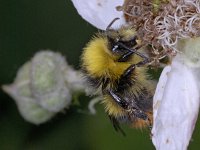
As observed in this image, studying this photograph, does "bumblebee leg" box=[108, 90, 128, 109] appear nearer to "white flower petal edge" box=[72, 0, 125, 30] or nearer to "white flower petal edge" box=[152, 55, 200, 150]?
"white flower petal edge" box=[152, 55, 200, 150]

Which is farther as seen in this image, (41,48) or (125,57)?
(41,48)

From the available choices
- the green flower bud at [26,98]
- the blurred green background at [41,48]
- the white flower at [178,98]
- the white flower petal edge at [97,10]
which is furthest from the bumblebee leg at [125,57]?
the blurred green background at [41,48]

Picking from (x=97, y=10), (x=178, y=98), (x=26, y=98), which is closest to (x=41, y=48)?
(x=26, y=98)

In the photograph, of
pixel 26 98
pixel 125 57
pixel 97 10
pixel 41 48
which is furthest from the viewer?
pixel 41 48

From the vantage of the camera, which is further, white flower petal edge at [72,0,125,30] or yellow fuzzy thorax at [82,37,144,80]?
white flower petal edge at [72,0,125,30]

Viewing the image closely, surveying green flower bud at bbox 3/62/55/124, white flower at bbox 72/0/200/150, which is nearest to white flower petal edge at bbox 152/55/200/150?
white flower at bbox 72/0/200/150

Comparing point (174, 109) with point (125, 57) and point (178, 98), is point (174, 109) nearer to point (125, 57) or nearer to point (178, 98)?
point (178, 98)

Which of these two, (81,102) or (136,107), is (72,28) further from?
(136,107)

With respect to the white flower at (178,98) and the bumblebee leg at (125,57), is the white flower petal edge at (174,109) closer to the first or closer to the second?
the white flower at (178,98)
